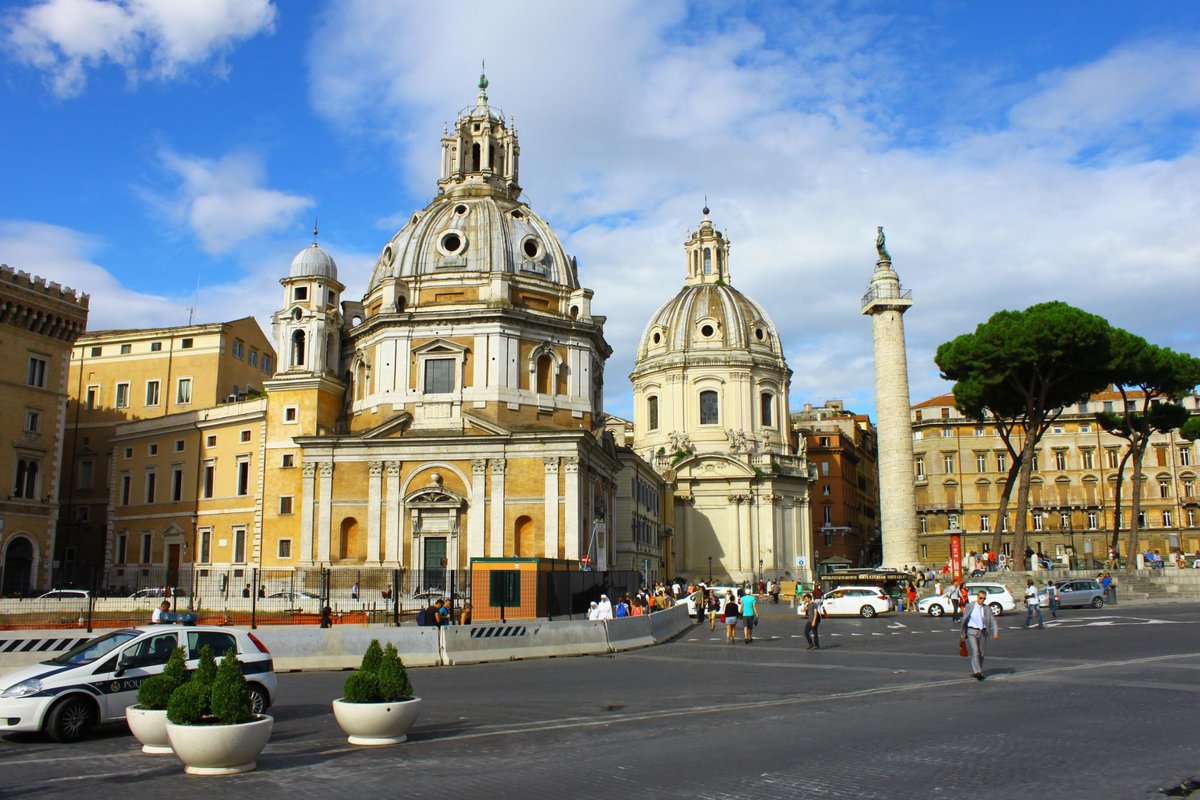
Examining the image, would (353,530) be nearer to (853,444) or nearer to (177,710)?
(177,710)

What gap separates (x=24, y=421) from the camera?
46.0 metres

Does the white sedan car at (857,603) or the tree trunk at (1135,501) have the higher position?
the tree trunk at (1135,501)

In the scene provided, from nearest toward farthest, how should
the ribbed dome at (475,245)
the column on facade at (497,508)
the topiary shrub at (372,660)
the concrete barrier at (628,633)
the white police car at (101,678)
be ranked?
the topiary shrub at (372,660) → the white police car at (101,678) → the concrete barrier at (628,633) → the column on facade at (497,508) → the ribbed dome at (475,245)

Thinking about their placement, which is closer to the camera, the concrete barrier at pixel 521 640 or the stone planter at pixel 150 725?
the stone planter at pixel 150 725

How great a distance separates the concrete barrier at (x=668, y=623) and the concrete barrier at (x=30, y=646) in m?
13.7

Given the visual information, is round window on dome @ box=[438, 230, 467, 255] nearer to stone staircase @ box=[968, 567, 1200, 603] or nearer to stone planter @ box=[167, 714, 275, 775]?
stone staircase @ box=[968, 567, 1200, 603]

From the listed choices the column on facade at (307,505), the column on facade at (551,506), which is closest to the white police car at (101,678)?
the column on facade at (551,506)

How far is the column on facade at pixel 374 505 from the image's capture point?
4353cm

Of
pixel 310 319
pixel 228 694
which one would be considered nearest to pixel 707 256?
pixel 310 319

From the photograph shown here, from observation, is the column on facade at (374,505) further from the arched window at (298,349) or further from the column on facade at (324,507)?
the arched window at (298,349)

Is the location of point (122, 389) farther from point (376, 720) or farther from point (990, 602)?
point (376, 720)

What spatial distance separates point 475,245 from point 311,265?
7.77 metres

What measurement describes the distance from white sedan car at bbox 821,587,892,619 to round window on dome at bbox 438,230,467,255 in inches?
892

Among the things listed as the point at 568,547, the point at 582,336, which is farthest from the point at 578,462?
the point at 582,336
